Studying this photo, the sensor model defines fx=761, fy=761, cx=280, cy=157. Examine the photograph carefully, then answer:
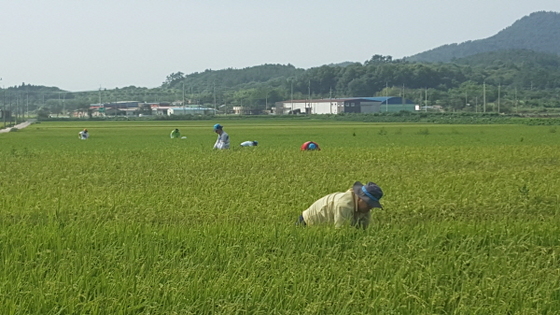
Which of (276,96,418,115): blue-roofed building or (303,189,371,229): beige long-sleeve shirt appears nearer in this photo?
(303,189,371,229): beige long-sleeve shirt

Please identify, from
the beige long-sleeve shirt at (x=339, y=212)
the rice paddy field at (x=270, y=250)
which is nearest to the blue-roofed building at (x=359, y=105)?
the rice paddy field at (x=270, y=250)

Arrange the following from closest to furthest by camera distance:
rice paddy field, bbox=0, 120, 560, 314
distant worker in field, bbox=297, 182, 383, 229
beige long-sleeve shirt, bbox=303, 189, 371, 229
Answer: rice paddy field, bbox=0, 120, 560, 314
distant worker in field, bbox=297, 182, 383, 229
beige long-sleeve shirt, bbox=303, 189, 371, 229

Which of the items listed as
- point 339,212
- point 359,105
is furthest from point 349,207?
point 359,105

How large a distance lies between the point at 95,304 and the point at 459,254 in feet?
11.6

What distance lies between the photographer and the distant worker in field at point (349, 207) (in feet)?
26.3

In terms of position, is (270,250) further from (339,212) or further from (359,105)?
(359,105)

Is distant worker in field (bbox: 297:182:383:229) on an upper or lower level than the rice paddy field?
upper

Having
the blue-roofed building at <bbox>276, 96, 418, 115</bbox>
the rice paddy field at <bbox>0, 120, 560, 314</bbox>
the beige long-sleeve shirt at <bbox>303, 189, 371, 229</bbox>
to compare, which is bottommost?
the rice paddy field at <bbox>0, 120, 560, 314</bbox>

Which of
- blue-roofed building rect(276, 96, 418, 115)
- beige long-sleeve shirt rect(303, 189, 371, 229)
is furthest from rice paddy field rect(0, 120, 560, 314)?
blue-roofed building rect(276, 96, 418, 115)

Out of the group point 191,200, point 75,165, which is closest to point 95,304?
point 191,200

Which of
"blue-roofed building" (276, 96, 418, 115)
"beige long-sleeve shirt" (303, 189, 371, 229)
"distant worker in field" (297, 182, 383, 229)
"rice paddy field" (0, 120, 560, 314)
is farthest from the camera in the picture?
"blue-roofed building" (276, 96, 418, 115)

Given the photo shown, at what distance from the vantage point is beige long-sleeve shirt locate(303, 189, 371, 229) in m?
8.25

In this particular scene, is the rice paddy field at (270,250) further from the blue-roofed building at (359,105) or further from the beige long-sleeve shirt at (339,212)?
the blue-roofed building at (359,105)

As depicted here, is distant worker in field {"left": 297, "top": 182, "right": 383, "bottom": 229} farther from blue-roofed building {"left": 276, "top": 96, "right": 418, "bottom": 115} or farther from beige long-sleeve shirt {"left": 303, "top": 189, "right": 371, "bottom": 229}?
blue-roofed building {"left": 276, "top": 96, "right": 418, "bottom": 115}
